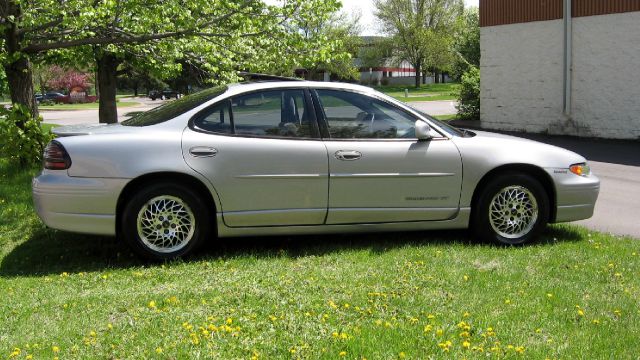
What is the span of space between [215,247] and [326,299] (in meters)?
1.88

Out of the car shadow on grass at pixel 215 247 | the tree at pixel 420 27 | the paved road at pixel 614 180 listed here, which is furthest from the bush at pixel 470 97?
the tree at pixel 420 27

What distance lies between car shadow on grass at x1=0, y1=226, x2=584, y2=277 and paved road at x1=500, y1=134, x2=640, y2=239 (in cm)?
98

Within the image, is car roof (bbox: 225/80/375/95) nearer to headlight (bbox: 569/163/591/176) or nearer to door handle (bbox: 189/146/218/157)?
door handle (bbox: 189/146/218/157)

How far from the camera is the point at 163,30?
8.95m

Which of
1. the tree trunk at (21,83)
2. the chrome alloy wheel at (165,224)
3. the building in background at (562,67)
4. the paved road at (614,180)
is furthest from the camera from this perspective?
the building in background at (562,67)

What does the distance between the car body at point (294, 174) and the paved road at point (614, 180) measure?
1.38 metres

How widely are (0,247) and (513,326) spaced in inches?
180

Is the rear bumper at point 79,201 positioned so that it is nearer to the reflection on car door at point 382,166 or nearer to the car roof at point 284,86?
the car roof at point 284,86

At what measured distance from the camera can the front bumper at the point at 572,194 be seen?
6.02 m

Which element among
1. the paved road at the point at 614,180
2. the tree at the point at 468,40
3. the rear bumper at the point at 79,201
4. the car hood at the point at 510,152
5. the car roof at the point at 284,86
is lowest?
the paved road at the point at 614,180

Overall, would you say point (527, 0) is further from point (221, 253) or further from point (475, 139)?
point (221, 253)

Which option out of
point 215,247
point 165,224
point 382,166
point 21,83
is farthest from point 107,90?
point 382,166

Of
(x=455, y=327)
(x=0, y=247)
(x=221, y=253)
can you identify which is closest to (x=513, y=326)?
(x=455, y=327)

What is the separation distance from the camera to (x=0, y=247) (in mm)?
6008
